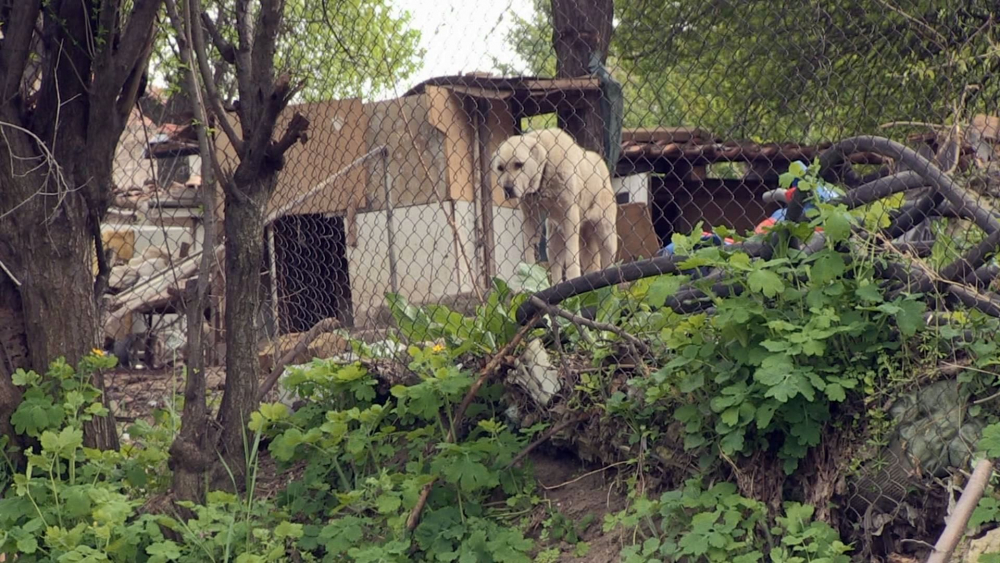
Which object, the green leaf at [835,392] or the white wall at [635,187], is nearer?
the green leaf at [835,392]

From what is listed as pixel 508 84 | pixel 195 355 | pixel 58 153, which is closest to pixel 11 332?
pixel 58 153

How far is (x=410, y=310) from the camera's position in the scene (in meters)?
4.36

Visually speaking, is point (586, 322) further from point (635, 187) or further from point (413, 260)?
point (635, 187)

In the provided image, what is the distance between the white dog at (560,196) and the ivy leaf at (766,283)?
116 inches

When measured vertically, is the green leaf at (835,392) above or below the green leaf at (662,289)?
below

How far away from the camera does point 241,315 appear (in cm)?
423

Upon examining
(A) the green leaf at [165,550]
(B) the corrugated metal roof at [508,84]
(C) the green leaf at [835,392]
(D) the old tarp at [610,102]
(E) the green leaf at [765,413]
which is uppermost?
(B) the corrugated metal roof at [508,84]

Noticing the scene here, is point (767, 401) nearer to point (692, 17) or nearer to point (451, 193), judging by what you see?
point (692, 17)

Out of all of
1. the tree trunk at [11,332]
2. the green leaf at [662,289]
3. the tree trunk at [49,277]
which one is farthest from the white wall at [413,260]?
the green leaf at [662,289]

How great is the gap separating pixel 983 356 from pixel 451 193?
3204 millimetres

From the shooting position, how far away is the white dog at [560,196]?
20.8ft

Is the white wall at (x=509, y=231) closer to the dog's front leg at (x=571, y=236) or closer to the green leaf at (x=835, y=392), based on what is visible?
the dog's front leg at (x=571, y=236)

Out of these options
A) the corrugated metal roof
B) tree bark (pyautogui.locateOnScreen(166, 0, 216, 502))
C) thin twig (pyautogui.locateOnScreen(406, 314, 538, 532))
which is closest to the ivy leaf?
thin twig (pyautogui.locateOnScreen(406, 314, 538, 532))

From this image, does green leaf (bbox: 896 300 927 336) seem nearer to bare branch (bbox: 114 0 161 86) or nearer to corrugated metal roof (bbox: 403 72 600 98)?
corrugated metal roof (bbox: 403 72 600 98)
